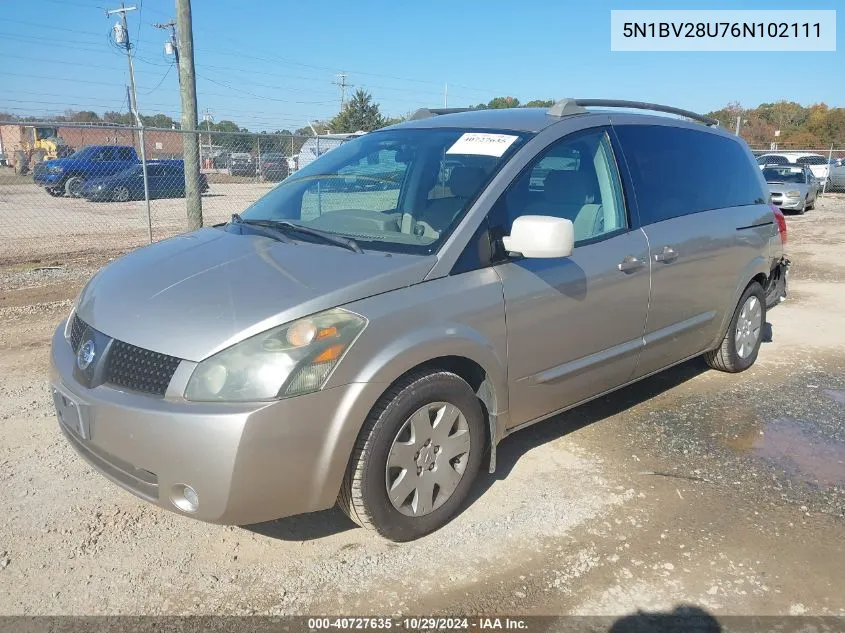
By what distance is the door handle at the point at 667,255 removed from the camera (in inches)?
153

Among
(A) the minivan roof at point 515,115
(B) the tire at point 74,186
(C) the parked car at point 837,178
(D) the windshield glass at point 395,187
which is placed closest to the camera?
(D) the windshield glass at point 395,187

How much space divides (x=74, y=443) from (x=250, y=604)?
1042mm

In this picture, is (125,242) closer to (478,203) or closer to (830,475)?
(478,203)

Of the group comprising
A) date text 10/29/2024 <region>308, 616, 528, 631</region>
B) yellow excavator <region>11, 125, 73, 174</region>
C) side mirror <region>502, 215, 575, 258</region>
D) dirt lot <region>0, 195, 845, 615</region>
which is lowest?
date text 10/29/2024 <region>308, 616, 528, 631</region>

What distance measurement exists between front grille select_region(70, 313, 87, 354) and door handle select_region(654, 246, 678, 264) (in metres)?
2.96

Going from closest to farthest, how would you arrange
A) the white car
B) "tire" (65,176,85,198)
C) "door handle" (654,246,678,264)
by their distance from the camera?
"door handle" (654,246,678,264) < "tire" (65,176,85,198) < the white car

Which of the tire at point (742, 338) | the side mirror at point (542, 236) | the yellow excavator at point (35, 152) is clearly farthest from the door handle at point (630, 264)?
the yellow excavator at point (35, 152)

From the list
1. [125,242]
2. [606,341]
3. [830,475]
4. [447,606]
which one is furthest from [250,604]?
[125,242]

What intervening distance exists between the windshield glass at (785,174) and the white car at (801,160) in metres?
5.61

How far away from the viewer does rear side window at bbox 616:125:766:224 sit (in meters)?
3.97

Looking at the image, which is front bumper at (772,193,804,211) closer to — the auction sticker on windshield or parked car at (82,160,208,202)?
parked car at (82,160,208,202)

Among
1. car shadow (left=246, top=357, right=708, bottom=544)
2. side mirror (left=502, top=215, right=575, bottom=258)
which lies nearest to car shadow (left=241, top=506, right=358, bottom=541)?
car shadow (left=246, top=357, right=708, bottom=544)

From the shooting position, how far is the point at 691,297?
14.0 feet

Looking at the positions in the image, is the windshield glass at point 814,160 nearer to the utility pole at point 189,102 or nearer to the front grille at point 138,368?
the utility pole at point 189,102
